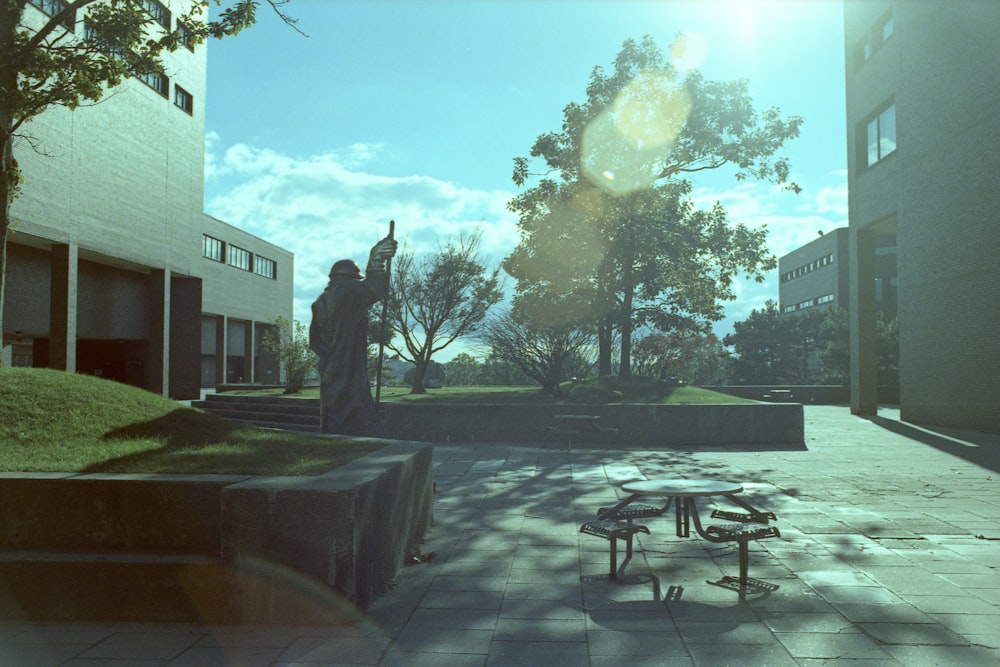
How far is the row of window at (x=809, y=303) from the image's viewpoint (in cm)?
6021

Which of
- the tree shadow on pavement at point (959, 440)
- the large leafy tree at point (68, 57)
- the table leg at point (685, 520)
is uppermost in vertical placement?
the large leafy tree at point (68, 57)

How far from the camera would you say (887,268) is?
50062mm

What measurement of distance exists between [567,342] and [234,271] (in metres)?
31.3

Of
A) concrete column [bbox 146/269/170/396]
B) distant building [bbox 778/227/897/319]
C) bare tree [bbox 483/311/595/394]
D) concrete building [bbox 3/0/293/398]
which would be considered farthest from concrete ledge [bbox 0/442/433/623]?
distant building [bbox 778/227/897/319]

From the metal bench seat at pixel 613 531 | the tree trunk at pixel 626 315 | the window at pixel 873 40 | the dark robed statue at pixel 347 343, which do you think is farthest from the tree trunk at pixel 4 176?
the window at pixel 873 40

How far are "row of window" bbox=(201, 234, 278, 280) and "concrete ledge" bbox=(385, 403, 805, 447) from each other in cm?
3215

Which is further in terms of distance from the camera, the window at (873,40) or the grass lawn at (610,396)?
the window at (873,40)

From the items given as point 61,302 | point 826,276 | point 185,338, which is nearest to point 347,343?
point 61,302

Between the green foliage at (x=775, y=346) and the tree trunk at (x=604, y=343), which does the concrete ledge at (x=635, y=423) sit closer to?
the tree trunk at (x=604, y=343)

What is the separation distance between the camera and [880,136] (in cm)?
2459

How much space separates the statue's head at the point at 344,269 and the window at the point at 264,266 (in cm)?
4601

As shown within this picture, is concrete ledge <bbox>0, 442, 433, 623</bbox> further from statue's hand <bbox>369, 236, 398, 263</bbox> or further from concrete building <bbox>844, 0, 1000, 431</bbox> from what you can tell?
concrete building <bbox>844, 0, 1000, 431</bbox>

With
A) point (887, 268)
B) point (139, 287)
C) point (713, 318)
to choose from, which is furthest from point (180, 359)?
point (887, 268)

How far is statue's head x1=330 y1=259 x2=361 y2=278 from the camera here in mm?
8992
